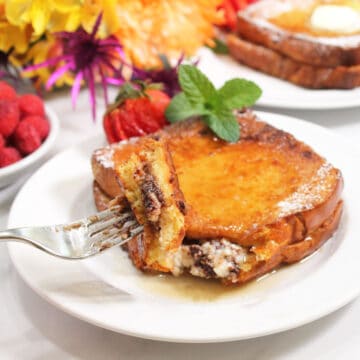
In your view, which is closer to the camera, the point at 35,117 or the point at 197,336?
the point at 197,336

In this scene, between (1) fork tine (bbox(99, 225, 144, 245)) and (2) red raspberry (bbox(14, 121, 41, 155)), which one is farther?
(2) red raspberry (bbox(14, 121, 41, 155))

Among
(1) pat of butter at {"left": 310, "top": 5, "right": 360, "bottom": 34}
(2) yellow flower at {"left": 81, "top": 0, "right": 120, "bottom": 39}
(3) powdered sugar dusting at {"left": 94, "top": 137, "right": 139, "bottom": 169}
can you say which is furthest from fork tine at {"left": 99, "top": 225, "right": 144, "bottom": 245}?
(1) pat of butter at {"left": 310, "top": 5, "right": 360, "bottom": 34}

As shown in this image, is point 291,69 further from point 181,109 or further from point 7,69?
point 7,69

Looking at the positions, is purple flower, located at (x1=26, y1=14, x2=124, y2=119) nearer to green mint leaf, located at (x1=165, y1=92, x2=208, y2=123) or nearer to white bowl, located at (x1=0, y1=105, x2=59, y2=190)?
white bowl, located at (x1=0, y1=105, x2=59, y2=190)

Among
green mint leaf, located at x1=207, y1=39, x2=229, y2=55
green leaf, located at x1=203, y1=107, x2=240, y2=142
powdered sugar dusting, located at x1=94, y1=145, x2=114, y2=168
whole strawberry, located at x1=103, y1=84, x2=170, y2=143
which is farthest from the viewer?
Result: green mint leaf, located at x1=207, y1=39, x2=229, y2=55

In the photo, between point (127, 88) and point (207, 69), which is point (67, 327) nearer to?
point (127, 88)

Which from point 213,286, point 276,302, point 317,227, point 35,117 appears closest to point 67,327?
point 213,286

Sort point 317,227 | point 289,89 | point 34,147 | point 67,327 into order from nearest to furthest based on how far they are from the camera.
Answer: point 67,327
point 317,227
point 34,147
point 289,89
